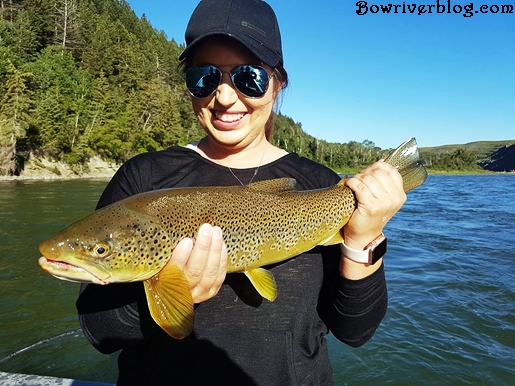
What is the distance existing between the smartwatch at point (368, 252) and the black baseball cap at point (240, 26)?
1.18 meters

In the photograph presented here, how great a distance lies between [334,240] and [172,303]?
1.07 m

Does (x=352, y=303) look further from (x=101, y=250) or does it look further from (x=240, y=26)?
(x=240, y=26)

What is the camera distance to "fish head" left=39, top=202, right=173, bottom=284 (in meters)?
2.01

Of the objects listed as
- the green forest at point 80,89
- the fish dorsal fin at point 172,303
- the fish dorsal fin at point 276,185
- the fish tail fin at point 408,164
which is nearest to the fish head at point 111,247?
the fish dorsal fin at point 172,303

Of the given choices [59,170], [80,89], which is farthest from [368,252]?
[80,89]

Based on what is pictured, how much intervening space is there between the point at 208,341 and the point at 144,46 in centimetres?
10714

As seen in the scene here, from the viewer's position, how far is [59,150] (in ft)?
159

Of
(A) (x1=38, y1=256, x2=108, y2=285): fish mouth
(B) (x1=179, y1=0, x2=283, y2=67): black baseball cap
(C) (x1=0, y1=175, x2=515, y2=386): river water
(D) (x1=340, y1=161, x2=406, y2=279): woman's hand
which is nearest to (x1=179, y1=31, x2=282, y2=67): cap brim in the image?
(B) (x1=179, y1=0, x2=283, y2=67): black baseball cap

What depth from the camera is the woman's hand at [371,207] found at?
2.23 meters

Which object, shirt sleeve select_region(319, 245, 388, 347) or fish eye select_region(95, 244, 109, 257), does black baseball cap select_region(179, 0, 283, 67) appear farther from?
shirt sleeve select_region(319, 245, 388, 347)

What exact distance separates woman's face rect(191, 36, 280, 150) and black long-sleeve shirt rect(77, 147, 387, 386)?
213mm

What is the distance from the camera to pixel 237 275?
2396 mm

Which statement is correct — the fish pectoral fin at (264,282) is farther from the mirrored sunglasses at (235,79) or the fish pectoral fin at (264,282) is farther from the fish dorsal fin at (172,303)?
the mirrored sunglasses at (235,79)

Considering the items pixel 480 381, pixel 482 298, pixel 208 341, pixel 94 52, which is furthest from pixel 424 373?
pixel 94 52
